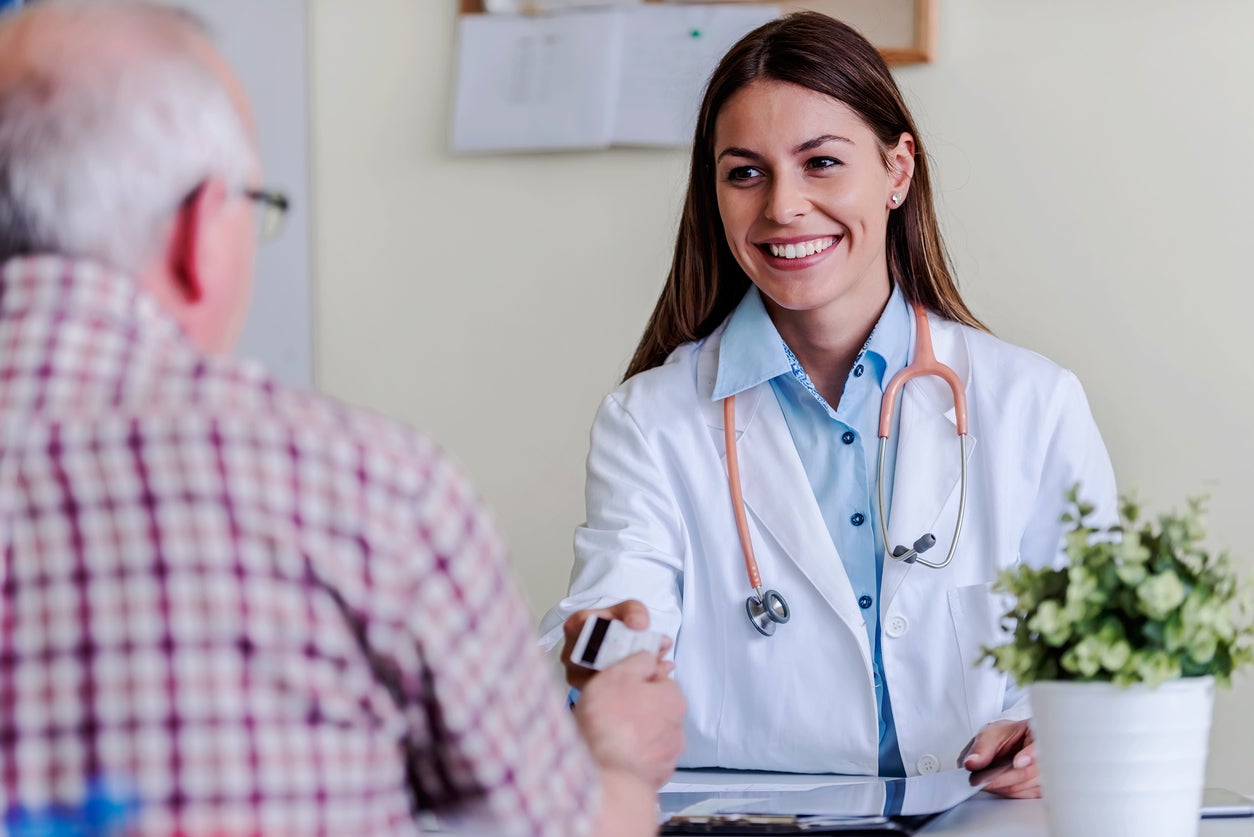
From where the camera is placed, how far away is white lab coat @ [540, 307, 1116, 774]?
1.51m

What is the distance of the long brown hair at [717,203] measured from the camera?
5.41 ft

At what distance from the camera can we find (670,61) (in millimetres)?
2230

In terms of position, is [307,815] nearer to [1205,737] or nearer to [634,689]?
[634,689]

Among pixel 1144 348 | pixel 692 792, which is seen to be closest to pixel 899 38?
pixel 1144 348

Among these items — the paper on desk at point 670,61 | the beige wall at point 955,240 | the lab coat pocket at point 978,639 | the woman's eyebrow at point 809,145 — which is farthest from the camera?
the paper on desk at point 670,61

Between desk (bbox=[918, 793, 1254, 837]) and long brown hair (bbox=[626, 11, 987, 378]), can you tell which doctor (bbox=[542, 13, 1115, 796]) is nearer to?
long brown hair (bbox=[626, 11, 987, 378])

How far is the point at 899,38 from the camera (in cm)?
212

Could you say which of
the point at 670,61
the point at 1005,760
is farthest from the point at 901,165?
the point at 1005,760

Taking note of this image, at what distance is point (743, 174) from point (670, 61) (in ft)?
2.04

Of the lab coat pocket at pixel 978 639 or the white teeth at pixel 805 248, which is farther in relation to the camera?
the white teeth at pixel 805 248

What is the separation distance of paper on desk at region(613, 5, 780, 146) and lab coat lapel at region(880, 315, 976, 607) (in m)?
0.74

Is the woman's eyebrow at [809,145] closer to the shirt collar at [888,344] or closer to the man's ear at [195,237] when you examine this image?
the shirt collar at [888,344]

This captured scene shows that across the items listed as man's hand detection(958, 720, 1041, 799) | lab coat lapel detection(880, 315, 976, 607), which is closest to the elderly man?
man's hand detection(958, 720, 1041, 799)

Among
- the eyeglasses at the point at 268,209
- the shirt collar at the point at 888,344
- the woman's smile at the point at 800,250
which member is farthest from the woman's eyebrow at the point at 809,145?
the eyeglasses at the point at 268,209
